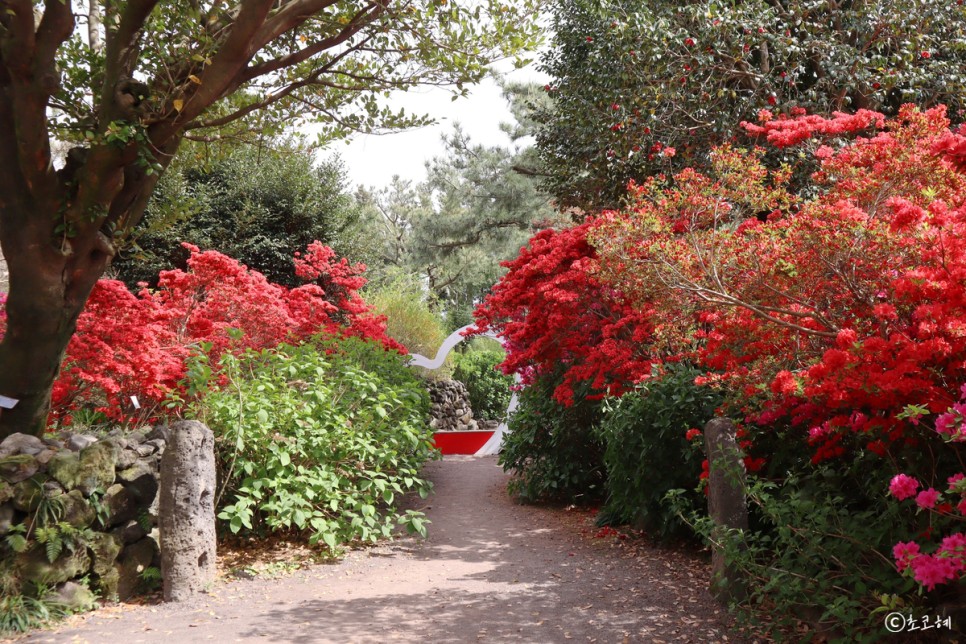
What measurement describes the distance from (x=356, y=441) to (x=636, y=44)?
4.97 m

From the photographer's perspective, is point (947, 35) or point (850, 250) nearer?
point (850, 250)

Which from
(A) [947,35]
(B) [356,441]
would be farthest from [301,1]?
(A) [947,35]

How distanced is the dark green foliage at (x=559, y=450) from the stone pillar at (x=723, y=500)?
3040mm

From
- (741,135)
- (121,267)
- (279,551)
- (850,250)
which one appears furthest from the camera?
(121,267)

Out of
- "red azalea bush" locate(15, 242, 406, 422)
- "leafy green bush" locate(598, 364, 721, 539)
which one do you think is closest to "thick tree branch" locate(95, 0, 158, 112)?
"red azalea bush" locate(15, 242, 406, 422)

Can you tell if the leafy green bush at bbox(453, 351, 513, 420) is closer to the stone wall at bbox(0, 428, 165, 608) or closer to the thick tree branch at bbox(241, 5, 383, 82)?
the thick tree branch at bbox(241, 5, 383, 82)

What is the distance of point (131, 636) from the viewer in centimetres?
372

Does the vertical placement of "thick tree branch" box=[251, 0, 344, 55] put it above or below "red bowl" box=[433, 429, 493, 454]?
above

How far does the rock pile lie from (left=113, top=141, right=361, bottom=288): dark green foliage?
12.1 feet

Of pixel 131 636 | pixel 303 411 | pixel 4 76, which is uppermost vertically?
pixel 4 76

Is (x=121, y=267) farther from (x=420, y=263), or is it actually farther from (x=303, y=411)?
(x=420, y=263)

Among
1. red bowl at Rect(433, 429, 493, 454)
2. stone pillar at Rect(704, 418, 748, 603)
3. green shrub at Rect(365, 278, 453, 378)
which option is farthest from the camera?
green shrub at Rect(365, 278, 453, 378)

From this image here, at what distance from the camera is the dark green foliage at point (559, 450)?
286 inches

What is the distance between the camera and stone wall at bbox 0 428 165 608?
396cm
